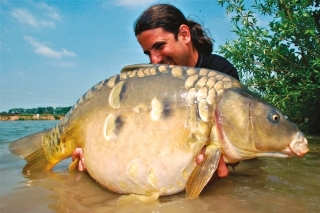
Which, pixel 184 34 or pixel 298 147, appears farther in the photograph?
pixel 184 34

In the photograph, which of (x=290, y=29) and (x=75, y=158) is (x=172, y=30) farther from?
(x=290, y=29)

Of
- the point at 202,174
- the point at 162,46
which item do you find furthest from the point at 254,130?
the point at 162,46

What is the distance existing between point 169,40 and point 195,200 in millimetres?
1680

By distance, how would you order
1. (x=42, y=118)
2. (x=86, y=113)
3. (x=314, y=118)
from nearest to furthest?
(x=86, y=113), (x=314, y=118), (x=42, y=118)

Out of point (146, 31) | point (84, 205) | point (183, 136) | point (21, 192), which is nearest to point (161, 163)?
point (183, 136)

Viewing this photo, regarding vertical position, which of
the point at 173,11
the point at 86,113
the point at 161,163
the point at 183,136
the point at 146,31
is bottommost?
the point at 161,163

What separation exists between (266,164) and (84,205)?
1.94 meters

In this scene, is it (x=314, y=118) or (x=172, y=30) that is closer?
(x=172, y=30)

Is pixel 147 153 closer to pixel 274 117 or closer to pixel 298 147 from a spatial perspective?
pixel 274 117

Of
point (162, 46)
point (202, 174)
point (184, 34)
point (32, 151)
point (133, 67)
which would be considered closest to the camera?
point (202, 174)

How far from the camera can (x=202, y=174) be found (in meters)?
1.89

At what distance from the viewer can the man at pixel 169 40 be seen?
3092 mm

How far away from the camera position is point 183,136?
1963mm

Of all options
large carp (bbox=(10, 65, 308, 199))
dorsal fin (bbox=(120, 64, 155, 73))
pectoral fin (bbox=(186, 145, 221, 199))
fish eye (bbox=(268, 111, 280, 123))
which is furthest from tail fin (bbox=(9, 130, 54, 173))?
fish eye (bbox=(268, 111, 280, 123))
